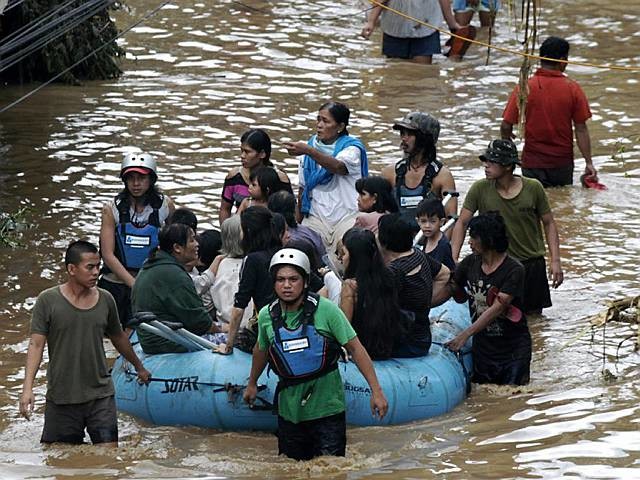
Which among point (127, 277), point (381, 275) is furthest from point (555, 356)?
point (127, 277)

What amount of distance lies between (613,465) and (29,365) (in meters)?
3.10

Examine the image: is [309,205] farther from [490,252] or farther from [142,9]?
[142,9]

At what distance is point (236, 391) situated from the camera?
8.21m

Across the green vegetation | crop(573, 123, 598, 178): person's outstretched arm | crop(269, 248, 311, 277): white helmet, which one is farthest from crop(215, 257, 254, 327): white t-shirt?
the green vegetation

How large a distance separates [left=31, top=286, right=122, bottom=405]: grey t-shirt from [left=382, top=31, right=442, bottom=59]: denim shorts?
12.3 metres

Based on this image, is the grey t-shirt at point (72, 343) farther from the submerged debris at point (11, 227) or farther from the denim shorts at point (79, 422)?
the submerged debris at point (11, 227)

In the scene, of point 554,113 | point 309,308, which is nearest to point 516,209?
point 309,308

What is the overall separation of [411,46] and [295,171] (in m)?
5.65

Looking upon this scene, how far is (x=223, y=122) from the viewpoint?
643 inches

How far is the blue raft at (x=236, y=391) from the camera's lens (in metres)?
8.22

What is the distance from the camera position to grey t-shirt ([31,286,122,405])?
755 centimetres

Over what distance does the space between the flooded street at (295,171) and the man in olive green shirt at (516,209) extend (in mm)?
544

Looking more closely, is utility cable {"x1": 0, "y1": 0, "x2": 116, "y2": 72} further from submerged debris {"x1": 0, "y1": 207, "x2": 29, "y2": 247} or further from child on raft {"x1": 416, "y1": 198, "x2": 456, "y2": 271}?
child on raft {"x1": 416, "y1": 198, "x2": 456, "y2": 271}

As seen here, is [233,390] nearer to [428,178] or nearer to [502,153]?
[428,178]
